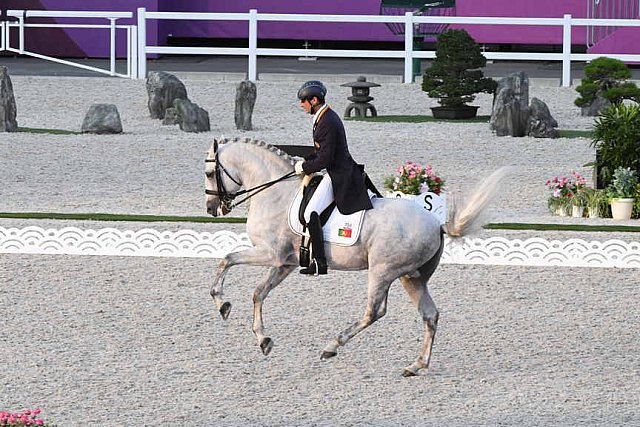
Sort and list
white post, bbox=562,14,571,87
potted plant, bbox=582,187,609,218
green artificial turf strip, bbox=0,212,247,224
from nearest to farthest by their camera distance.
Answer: green artificial turf strip, bbox=0,212,247,224 < potted plant, bbox=582,187,609,218 < white post, bbox=562,14,571,87

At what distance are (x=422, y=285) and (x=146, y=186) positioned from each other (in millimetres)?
8499

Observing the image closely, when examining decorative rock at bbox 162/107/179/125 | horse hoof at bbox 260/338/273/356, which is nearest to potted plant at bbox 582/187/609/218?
horse hoof at bbox 260/338/273/356

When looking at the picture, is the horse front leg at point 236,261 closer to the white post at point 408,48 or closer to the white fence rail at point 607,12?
the white post at point 408,48

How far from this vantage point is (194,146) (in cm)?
2209

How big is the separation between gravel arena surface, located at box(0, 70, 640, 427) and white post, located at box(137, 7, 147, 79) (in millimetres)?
11579

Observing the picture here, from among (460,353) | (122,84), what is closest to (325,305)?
(460,353)

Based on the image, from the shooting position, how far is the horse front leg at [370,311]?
10.1 m

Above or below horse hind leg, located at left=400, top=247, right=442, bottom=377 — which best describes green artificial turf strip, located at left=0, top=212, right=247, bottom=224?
above

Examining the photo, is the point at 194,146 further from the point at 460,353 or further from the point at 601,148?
the point at 460,353

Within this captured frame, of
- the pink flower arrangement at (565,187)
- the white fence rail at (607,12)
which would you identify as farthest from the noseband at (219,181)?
the white fence rail at (607,12)

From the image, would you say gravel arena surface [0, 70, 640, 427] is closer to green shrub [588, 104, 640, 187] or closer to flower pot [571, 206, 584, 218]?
flower pot [571, 206, 584, 218]

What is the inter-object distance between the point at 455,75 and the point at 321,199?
14.8 metres

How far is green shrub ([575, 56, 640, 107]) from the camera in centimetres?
2205

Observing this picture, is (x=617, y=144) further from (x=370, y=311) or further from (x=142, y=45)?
(x=142, y=45)
